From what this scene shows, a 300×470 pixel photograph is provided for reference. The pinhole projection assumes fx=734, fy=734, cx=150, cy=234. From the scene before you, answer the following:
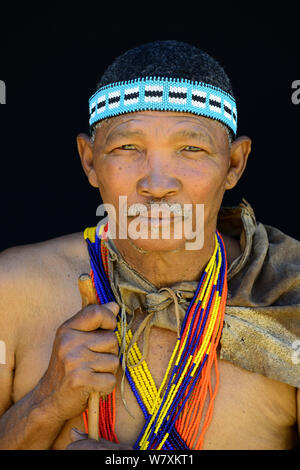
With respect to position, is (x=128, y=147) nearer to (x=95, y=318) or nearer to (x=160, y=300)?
(x=160, y=300)

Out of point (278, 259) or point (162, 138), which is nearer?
point (162, 138)

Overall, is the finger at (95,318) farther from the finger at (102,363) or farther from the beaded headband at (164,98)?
the beaded headband at (164,98)

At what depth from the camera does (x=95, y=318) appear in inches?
82.8

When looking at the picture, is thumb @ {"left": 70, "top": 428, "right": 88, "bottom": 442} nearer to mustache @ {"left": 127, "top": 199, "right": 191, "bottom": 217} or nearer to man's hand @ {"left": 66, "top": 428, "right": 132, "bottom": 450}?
man's hand @ {"left": 66, "top": 428, "right": 132, "bottom": 450}

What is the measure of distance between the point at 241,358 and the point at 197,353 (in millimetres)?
157

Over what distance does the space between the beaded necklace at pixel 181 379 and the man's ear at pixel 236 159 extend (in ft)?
1.12

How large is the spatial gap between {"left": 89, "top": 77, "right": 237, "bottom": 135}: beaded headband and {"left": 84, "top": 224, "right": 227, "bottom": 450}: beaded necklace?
55cm

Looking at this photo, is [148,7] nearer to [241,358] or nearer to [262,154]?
[262,154]

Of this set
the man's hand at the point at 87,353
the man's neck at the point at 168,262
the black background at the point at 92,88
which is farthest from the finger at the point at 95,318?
the black background at the point at 92,88

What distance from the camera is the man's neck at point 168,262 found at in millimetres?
2525

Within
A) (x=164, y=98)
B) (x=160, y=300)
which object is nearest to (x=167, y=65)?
(x=164, y=98)
